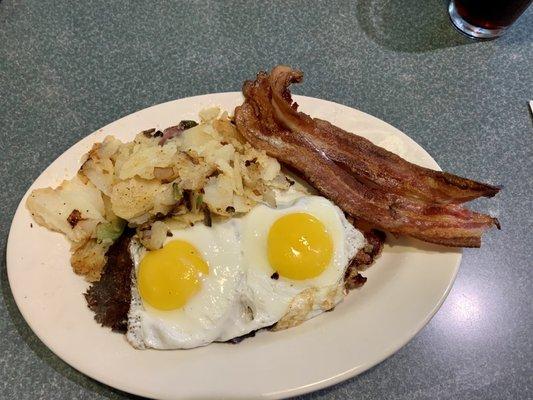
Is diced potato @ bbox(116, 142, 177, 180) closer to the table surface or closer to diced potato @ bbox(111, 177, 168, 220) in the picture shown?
diced potato @ bbox(111, 177, 168, 220)

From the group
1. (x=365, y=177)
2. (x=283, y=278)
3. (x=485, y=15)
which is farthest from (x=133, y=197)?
(x=485, y=15)

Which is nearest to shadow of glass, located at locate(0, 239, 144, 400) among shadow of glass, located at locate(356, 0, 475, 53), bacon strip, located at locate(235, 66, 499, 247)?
bacon strip, located at locate(235, 66, 499, 247)

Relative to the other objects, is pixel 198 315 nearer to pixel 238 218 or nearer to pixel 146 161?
pixel 238 218

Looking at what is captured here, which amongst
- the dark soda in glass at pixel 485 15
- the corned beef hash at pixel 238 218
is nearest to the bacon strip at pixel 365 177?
the corned beef hash at pixel 238 218

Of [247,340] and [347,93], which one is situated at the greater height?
[347,93]

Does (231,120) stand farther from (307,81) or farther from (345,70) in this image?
(345,70)

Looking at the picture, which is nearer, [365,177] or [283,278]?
[283,278]
